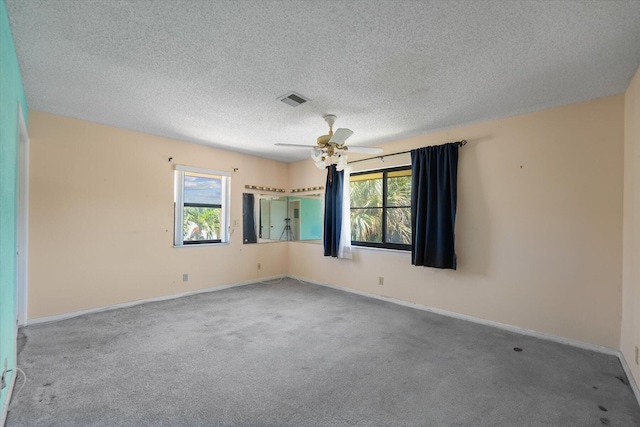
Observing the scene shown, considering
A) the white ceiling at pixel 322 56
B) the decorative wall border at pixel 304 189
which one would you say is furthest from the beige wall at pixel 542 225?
the decorative wall border at pixel 304 189

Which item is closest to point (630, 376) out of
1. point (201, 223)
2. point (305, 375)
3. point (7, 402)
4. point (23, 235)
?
point (305, 375)

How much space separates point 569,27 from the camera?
1.77 m

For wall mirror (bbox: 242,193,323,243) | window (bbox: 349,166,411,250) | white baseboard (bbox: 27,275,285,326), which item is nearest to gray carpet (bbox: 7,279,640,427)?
white baseboard (bbox: 27,275,285,326)

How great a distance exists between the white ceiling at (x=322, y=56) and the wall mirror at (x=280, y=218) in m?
2.31

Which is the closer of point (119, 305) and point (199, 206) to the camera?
point (119, 305)

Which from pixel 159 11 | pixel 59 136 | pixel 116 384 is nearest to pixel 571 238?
pixel 159 11

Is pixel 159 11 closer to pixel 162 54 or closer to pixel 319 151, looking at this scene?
pixel 162 54

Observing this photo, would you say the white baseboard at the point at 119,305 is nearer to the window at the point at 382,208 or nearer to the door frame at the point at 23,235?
the door frame at the point at 23,235

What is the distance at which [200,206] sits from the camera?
4.82 meters

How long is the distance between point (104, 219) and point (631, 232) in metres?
5.58

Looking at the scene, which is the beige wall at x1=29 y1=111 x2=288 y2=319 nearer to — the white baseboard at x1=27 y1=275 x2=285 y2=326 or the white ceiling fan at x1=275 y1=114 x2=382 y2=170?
the white baseboard at x1=27 y1=275 x2=285 y2=326

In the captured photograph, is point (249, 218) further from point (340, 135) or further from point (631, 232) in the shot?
point (631, 232)

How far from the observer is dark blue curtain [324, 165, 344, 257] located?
191 inches

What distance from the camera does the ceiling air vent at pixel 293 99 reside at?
2.75 m
